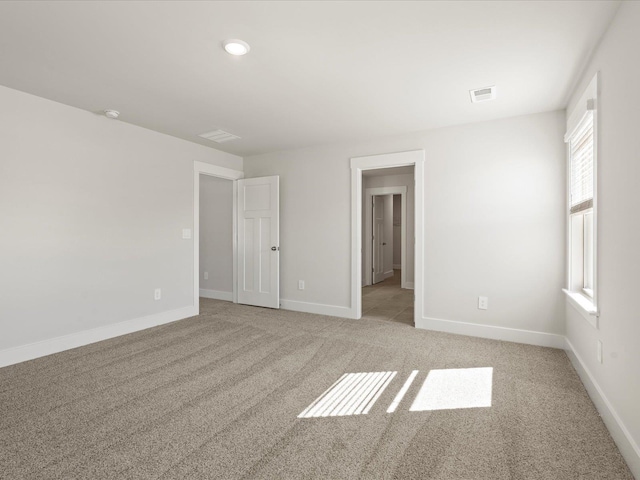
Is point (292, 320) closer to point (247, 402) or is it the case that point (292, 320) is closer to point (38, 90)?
point (247, 402)

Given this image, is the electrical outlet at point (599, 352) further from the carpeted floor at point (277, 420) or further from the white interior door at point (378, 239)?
the white interior door at point (378, 239)

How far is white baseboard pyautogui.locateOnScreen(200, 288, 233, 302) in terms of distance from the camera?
563 cm

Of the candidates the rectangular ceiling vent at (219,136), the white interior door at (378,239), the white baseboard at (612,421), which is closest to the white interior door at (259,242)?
Result: the rectangular ceiling vent at (219,136)

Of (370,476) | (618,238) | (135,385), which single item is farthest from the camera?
(135,385)

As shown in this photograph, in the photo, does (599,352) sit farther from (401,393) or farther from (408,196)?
(408,196)

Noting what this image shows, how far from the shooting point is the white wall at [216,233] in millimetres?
5707

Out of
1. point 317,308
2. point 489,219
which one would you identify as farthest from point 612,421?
point 317,308

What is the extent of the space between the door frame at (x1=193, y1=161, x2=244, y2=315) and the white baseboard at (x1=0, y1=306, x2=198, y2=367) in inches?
15.4

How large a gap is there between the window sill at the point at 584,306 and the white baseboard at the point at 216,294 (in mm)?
4515

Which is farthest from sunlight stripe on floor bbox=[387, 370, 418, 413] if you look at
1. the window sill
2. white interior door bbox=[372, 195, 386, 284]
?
white interior door bbox=[372, 195, 386, 284]

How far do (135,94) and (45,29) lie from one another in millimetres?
954

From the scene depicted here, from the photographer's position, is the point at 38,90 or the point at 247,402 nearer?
the point at 247,402

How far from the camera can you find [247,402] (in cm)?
225

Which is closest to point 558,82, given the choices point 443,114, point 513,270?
point 443,114
